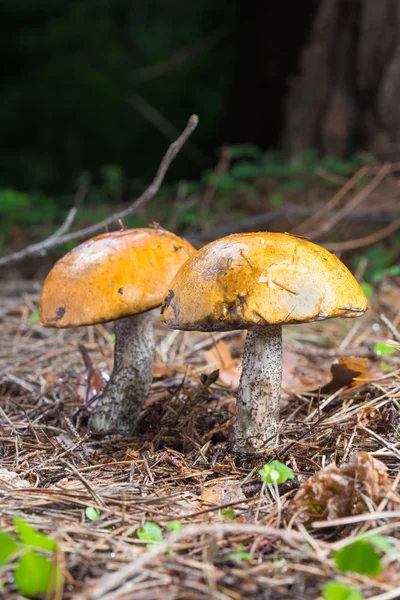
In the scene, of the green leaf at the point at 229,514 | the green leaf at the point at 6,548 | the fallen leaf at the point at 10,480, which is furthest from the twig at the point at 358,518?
the fallen leaf at the point at 10,480

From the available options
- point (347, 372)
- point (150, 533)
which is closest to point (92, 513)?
point (150, 533)

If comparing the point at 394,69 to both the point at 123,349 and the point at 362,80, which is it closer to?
the point at 362,80

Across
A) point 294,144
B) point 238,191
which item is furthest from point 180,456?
point 294,144

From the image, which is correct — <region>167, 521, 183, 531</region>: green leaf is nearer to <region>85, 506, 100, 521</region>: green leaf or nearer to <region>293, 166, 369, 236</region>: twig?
<region>85, 506, 100, 521</region>: green leaf

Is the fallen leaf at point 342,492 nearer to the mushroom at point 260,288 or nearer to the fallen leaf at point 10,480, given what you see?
the mushroom at point 260,288

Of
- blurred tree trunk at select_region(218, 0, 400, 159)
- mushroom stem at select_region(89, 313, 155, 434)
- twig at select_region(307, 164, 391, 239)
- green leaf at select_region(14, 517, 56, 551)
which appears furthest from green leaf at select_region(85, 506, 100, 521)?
blurred tree trunk at select_region(218, 0, 400, 159)

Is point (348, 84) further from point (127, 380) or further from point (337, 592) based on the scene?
point (337, 592)
